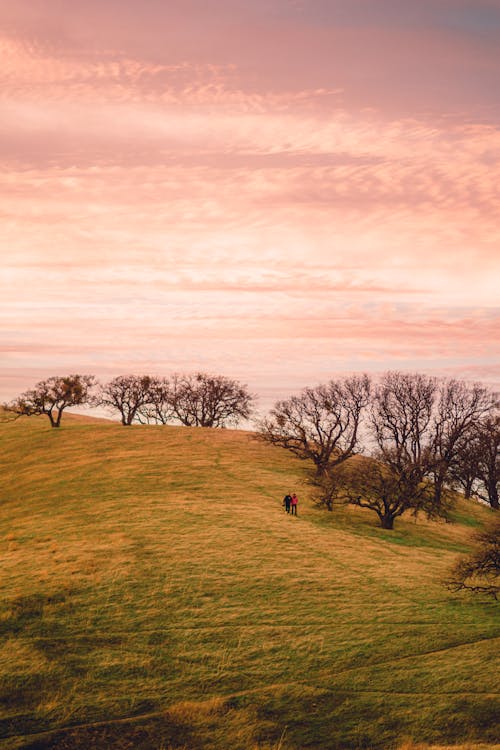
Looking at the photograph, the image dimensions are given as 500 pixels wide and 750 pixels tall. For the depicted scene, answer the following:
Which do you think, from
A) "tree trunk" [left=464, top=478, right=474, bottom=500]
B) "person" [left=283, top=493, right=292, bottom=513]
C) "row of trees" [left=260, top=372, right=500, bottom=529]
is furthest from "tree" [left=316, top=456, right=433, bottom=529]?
"tree trunk" [left=464, top=478, right=474, bottom=500]

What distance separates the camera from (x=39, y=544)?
131 feet

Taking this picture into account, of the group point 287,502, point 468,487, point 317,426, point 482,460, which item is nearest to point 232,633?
point 287,502

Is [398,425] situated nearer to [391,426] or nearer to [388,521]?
[391,426]

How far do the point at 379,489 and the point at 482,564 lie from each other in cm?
1994

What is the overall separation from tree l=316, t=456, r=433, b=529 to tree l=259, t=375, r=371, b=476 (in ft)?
46.0

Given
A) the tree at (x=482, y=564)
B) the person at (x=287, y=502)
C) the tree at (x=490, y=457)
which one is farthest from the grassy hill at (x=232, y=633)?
the tree at (x=490, y=457)

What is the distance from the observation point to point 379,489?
167 feet

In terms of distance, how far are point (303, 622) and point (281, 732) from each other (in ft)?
26.5

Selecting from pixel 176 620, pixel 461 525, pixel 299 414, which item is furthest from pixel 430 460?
pixel 176 620

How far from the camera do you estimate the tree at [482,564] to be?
31000 mm

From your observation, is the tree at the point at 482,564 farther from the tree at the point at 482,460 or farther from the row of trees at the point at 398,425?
the tree at the point at 482,460

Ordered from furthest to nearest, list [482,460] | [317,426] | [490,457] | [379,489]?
[490,457]
[482,460]
[317,426]
[379,489]

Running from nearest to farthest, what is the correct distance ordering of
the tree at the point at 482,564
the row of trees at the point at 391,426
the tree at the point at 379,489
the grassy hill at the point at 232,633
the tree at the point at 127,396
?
1. the grassy hill at the point at 232,633
2. the tree at the point at 482,564
3. the tree at the point at 379,489
4. the row of trees at the point at 391,426
5. the tree at the point at 127,396

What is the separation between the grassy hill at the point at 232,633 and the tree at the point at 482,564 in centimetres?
111
